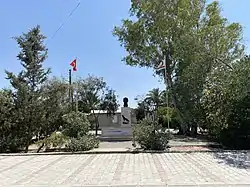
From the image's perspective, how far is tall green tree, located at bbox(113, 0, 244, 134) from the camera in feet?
78.4

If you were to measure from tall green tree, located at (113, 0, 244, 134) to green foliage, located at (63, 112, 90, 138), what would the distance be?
9577 millimetres

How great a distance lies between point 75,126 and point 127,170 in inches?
269

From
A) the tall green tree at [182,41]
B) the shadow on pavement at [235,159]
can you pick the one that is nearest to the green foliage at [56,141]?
the shadow on pavement at [235,159]

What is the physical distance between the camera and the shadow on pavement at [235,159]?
10.8m

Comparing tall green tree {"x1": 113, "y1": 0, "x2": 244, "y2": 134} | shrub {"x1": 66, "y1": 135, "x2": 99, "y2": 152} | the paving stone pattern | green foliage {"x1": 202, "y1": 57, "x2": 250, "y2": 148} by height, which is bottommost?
the paving stone pattern

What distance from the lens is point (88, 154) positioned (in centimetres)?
1403

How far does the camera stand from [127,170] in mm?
9984

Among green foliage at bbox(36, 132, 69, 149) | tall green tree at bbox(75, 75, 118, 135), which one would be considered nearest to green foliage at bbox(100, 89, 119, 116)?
tall green tree at bbox(75, 75, 118, 135)

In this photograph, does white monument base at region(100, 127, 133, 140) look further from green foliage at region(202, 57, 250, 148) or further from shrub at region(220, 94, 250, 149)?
shrub at region(220, 94, 250, 149)

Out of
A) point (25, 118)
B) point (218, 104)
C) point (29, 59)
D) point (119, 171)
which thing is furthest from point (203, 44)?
point (29, 59)

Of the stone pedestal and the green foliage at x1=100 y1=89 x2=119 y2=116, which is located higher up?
the green foliage at x1=100 y1=89 x2=119 y2=116

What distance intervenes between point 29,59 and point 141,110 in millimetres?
22680

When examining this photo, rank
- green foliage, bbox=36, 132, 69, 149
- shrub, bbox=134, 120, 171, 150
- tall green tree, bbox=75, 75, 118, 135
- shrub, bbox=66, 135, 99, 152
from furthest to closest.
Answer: tall green tree, bbox=75, 75, 118, 135, green foliage, bbox=36, 132, 69, 149, shrub, bbox=66, 135, 99, 152, shrub, bbox=134, 120, 171, 150

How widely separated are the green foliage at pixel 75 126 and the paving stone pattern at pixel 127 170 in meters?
2.79
